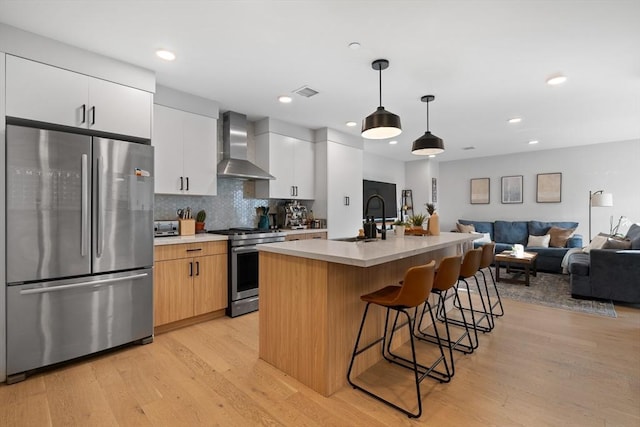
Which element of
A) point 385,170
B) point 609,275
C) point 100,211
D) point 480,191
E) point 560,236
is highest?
point 385,170

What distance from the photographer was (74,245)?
2.43 metres

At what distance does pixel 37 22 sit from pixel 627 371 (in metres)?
5.00

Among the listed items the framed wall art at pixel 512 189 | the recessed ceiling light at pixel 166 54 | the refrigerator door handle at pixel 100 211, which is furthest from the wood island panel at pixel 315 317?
the framed wall art at pixel 512 189

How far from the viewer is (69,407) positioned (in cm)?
195

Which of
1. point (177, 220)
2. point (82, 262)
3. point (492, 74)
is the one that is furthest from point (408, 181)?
point (82, 262)

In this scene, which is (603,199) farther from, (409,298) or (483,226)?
(409,298)

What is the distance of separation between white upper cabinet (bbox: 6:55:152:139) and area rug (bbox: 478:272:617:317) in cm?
496

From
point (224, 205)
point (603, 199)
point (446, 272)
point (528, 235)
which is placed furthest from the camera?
point (528, 235)

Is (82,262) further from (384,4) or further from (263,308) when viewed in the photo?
(384,4)

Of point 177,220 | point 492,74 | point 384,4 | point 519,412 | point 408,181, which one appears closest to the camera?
point 519,412

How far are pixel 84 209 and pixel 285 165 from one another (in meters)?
2.64

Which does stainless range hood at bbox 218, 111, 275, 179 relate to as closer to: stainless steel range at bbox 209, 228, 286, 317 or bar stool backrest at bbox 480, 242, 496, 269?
stainless steel range at bbox 209, 228, 286, 317

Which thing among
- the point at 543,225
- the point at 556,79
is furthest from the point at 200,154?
the point at 543,225

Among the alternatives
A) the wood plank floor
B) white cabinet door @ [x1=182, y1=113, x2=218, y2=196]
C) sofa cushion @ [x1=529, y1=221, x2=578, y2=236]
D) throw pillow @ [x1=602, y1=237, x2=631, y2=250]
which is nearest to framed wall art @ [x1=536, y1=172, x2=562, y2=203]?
sofa cushion @ [x1=529, y1=221, x2=578, y2=236]
